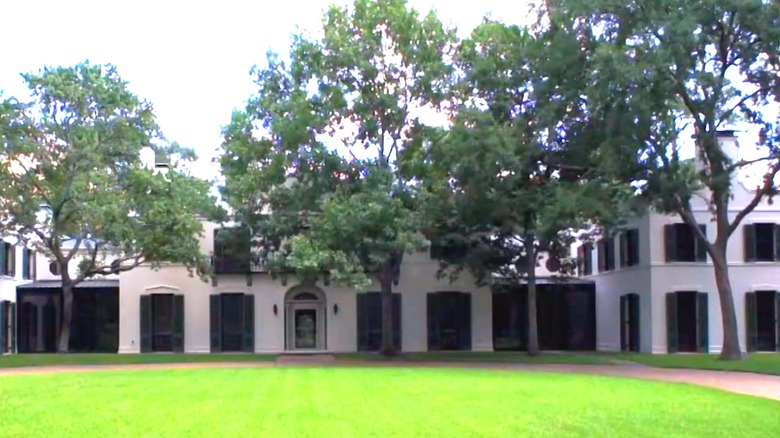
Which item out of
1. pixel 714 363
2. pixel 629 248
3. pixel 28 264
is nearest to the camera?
pixel 714 363

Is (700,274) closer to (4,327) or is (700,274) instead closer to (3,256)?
(4,327)

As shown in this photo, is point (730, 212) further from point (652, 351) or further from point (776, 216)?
point (652, 351)

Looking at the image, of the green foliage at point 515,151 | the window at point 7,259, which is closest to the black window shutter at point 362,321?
the green foliage at point 515,151

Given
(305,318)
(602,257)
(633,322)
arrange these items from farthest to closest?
(602,257), (305,318), (633,322)

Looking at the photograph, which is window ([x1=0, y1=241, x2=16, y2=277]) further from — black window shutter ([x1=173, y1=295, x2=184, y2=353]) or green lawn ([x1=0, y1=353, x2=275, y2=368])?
black window shutter ([x1=173, y1=295, x2=184, y2=353])

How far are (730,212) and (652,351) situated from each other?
249 inches

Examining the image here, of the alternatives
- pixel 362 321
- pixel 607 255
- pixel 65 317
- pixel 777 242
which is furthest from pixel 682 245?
pixel 65 317

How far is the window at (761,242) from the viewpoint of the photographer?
40.3m

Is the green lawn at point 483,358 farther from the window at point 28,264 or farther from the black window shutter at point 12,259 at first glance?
the window at point 28,264

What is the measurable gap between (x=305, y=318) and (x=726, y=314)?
61.7ft

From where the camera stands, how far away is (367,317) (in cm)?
4372

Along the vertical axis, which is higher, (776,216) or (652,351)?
(776,216)

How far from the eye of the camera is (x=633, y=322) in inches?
1647

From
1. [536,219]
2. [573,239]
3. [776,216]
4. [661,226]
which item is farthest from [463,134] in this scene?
[776,216]
